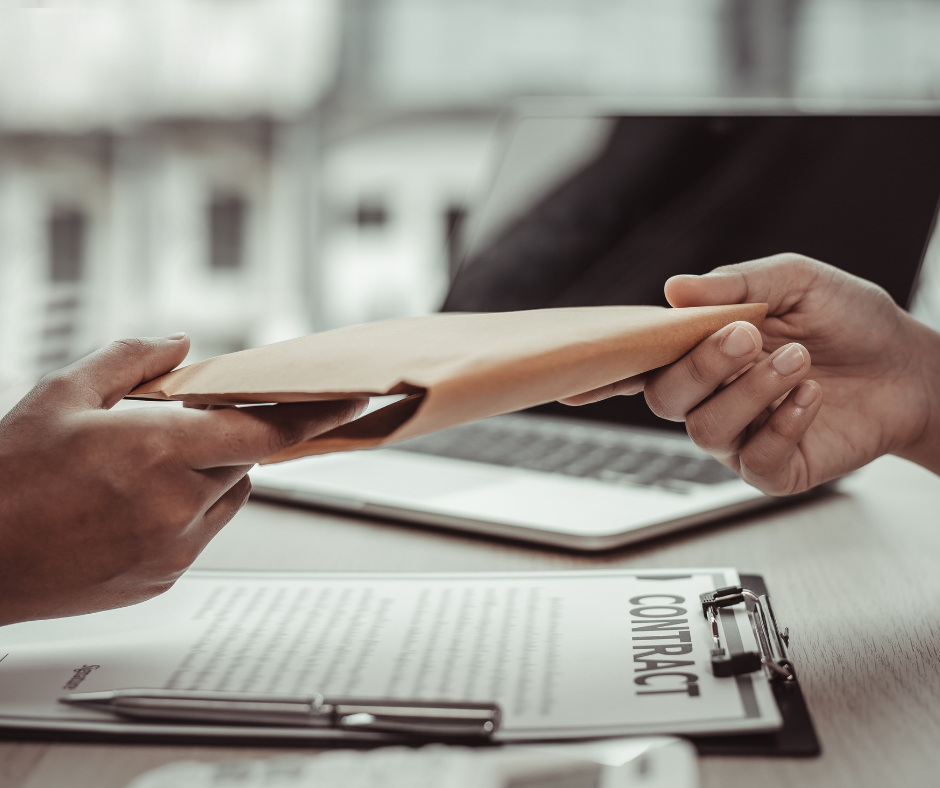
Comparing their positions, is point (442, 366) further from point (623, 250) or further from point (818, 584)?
point (623, 250)

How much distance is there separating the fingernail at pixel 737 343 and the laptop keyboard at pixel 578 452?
24cm

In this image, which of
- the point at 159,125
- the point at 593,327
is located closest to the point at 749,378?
the point at 593,327

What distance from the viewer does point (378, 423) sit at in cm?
36

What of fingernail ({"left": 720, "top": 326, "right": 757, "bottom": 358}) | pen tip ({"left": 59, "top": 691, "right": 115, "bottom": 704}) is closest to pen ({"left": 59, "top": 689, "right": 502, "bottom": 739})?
pen tip ({"left": 59, "top": 691, "right": 115, "bottom": 704})

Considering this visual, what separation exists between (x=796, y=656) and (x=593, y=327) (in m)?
0.19

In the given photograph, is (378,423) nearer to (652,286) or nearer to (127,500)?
(127,500)

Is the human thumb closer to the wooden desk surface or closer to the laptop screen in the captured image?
the wooden desk surface

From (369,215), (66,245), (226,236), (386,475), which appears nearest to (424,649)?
(386,475)

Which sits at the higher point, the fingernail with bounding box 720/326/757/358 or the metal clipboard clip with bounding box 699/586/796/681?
the fingernail with bounding box 720/326/757/358

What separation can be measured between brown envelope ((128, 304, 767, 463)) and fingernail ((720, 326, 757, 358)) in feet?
0.03

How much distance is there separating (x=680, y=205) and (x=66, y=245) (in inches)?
221

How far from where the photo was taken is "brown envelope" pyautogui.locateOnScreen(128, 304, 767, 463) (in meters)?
0.33

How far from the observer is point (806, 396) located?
52 centimetres

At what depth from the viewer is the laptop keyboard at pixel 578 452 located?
70 centimetres
